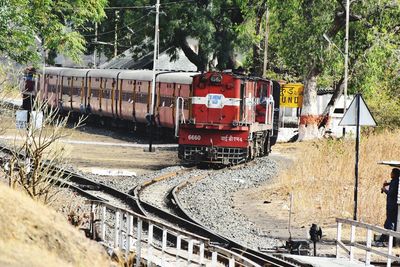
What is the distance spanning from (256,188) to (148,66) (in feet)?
157

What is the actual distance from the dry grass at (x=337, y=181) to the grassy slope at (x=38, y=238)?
45.6 feet

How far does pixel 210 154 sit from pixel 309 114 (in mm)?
17943

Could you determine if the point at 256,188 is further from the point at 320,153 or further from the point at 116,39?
the point at 116,39

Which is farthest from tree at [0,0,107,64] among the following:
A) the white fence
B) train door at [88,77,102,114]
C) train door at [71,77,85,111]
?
the white fence

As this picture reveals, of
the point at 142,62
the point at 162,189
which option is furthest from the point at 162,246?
the point at 142,62

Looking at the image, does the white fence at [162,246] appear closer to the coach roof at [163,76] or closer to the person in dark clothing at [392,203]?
the person in dark clothing at [392,203]

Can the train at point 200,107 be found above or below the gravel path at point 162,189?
above

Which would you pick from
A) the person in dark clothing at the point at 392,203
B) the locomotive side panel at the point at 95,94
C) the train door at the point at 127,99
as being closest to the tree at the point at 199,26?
the locomotive side panel at the point at 95,94

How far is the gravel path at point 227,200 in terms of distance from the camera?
21859 mm

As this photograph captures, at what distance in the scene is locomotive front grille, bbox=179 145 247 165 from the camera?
115 ft

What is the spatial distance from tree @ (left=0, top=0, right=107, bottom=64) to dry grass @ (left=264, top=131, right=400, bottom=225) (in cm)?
915

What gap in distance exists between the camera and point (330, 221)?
24.3 meters

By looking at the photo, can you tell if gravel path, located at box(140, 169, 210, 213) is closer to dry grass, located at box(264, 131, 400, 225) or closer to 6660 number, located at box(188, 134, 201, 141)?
6660 number, located at box(188, 134, 201, 141)

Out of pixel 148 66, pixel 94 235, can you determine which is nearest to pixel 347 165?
pixel 94 235
